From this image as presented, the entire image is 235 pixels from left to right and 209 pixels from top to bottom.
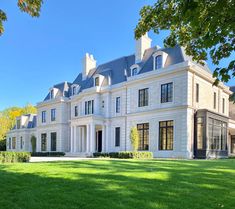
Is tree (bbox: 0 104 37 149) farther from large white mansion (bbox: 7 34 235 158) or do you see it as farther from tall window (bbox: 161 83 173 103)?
tall window (bbox: 161 83 173 103)

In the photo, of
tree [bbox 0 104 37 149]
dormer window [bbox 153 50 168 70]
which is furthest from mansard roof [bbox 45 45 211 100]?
tree [bbox 0 104 37 149]

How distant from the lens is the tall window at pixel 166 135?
24.0 meters

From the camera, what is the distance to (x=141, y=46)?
29.3 meters

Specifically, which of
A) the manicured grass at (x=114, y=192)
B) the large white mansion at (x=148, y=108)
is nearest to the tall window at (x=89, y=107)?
the large white mansion at (x=148, y=108)

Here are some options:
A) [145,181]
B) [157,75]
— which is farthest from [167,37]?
[157,75]

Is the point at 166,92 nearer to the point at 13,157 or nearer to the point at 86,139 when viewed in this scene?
the point at 86,139

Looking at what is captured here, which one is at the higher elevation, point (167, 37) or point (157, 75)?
point (157, 75)

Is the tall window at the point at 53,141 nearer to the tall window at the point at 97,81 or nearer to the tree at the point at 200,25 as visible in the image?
the tall window at the point at 97,81

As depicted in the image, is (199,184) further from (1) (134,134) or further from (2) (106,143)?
(2) (106,143)

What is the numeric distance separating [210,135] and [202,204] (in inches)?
781

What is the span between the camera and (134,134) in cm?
2523

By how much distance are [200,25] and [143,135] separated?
22.1 meters

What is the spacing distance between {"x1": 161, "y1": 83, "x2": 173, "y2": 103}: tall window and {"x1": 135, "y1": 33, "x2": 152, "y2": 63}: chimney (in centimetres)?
574

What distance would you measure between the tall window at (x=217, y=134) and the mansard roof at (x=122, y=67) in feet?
18.4
